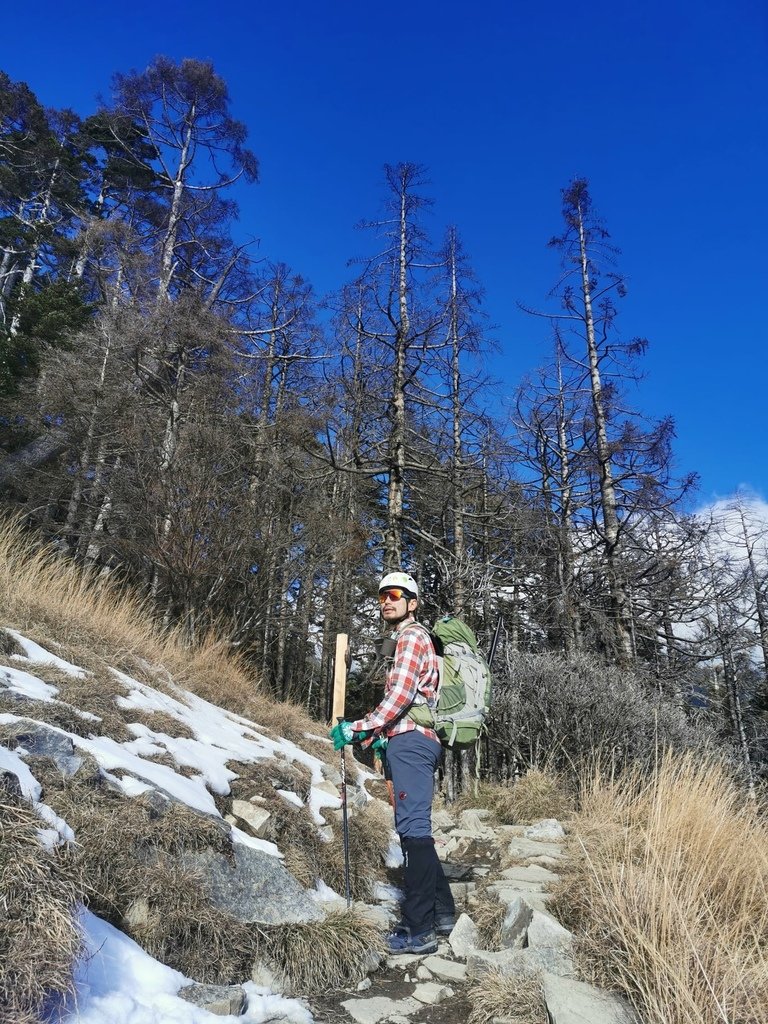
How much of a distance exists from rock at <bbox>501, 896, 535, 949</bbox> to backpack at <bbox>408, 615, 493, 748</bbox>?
97 cm

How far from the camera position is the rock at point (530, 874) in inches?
175

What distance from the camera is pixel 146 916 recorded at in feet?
8.99

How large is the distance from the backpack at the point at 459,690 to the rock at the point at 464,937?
103cm

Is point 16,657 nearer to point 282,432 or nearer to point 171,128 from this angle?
point 282,432

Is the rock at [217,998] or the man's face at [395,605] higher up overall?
the man's face at [395,605]

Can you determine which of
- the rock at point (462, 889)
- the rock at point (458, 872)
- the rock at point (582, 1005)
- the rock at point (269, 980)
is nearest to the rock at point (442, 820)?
the rock at point (458, 872)

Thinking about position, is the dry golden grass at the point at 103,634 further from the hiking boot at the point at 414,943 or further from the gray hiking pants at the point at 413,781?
the hiking boot at the point at 414,943

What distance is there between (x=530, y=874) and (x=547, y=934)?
5.41 ft

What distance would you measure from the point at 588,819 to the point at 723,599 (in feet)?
29.5

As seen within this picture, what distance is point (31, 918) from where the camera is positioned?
213cm

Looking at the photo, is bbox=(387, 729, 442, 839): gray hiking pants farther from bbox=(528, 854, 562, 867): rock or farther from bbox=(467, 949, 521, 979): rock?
bbox=(528, 854, 562, 867): rock

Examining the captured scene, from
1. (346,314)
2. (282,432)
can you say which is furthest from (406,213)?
(282,432)

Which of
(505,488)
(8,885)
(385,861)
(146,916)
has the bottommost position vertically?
(385,861)

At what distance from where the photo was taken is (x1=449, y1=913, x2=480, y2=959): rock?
11.4ft
